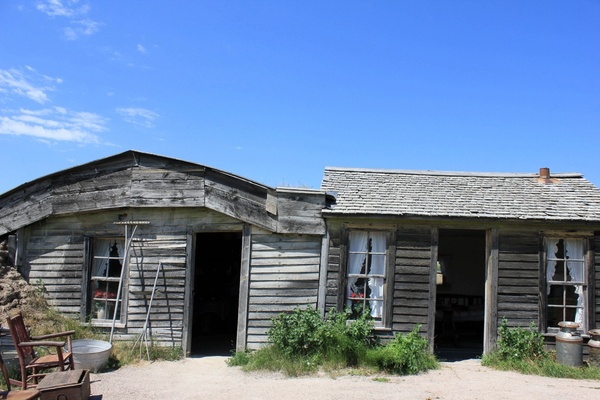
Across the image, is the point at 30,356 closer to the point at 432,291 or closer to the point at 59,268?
the point at 59,268

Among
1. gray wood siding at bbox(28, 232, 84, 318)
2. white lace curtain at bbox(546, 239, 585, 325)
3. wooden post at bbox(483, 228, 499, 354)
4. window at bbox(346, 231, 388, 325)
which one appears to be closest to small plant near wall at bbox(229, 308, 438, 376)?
window at bbox(346, 231, 388, 325)

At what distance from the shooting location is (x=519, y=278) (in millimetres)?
9734

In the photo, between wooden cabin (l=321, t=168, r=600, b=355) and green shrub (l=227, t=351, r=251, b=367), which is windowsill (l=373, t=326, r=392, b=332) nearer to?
wooden cabin (l=321, t=168, r=600, b=355)

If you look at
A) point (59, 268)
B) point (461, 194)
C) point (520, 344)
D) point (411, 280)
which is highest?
point (461, 194)

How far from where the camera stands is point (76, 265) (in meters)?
10.5

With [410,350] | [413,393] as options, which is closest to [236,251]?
[410,350]

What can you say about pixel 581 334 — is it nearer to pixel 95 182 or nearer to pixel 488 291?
pixel 488 291

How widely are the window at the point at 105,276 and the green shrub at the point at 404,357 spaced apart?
539 centimetres

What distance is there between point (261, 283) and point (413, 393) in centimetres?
362

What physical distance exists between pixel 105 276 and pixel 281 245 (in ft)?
12.5

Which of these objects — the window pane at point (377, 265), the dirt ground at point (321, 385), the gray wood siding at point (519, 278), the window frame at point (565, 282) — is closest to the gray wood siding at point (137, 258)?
the dirt ground at point (321, 385)

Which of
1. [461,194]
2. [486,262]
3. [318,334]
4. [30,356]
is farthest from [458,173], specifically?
[30,356]

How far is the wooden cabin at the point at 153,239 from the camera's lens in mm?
9836

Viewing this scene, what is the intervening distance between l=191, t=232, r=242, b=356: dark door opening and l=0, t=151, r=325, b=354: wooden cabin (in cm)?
275
